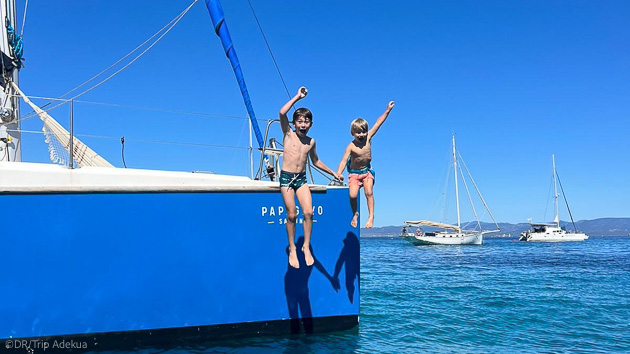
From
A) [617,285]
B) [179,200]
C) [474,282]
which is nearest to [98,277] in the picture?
[179,200]

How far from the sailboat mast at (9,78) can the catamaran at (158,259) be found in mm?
2980

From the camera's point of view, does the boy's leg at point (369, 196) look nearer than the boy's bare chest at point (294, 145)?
No

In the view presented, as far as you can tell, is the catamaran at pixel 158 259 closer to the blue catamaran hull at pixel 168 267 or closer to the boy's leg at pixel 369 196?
the blue catamaran hull at pixel 168 267

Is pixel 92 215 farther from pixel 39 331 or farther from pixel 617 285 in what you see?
pixel 617 285

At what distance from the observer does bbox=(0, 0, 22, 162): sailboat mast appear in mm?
10041

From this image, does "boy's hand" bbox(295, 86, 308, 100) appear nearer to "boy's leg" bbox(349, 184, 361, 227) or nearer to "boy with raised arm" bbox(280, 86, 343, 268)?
"boy with raised arm" bbox(280, 86, 343, 268)

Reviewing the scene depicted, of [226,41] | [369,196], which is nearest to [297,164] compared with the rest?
[369,196]

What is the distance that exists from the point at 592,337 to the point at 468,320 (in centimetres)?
255

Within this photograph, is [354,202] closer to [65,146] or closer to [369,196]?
[369,196]

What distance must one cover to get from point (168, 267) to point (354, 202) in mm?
3157

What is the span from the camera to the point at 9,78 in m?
10.8

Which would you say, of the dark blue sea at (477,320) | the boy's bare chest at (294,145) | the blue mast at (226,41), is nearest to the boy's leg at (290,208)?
the boy's bare chest at (294,145)

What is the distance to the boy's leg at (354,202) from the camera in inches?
294

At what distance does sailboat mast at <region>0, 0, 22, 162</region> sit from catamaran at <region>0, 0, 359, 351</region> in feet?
9.78
